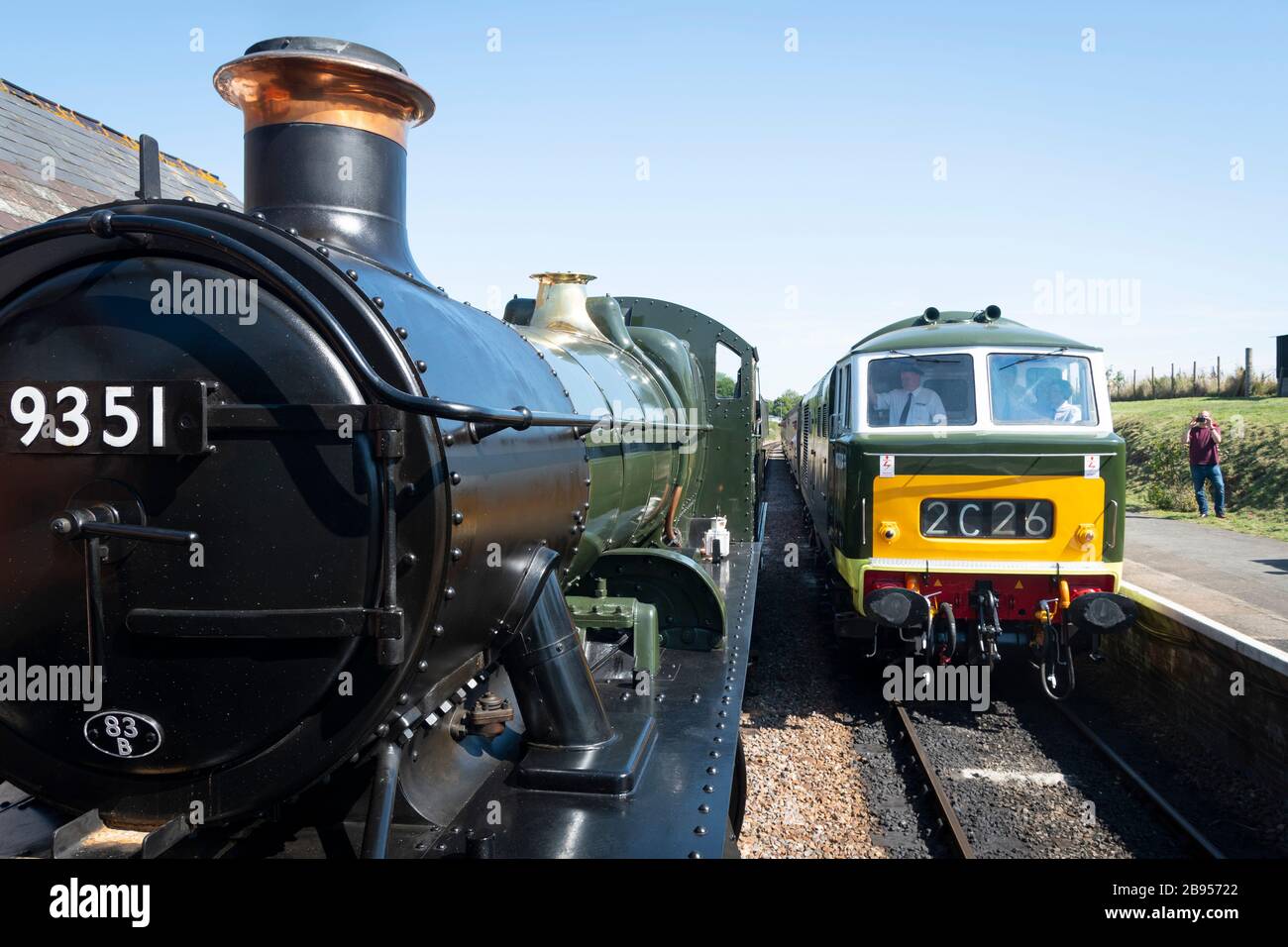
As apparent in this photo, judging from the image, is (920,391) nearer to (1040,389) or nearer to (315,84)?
(1040,389)

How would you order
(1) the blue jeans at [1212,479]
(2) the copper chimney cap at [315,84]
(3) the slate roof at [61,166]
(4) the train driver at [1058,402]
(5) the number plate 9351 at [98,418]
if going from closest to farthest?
(5) the number plate 9351 at [98,418]
(2) the copper chimney cap at [315,84]
(3) the slate roof at [61,166]
(4) the train driver at [1058,402]
(1) the blue jeans at [1212,479]

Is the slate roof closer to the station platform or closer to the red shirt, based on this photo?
the station platform

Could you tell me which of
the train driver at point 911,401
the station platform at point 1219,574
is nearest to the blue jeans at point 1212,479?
the station platform at point 1219,574

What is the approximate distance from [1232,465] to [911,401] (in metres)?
13.1

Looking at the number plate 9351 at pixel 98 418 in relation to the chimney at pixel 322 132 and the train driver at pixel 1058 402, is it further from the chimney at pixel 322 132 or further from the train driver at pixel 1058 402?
the train driver at pixel 1058 402

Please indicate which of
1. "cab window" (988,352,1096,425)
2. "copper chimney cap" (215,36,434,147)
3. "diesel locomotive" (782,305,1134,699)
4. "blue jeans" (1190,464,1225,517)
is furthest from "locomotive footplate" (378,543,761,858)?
"blue jeans" (1190,464,1225,517)

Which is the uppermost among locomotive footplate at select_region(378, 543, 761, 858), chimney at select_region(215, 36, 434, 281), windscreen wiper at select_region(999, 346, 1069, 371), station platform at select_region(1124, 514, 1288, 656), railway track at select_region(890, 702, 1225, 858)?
chimney at select_region(215, 36, 434, 281)

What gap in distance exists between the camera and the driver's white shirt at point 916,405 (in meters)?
7.78

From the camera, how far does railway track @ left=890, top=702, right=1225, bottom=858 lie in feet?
17.5

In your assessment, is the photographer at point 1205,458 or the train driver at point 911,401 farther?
the photographer at point 1205,458

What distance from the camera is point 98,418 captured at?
2.22 m

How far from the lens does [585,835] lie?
104 inches

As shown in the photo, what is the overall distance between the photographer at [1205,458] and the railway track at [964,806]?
9.85 m
